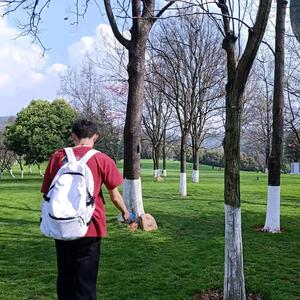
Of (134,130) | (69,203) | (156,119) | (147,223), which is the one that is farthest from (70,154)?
(156,119)

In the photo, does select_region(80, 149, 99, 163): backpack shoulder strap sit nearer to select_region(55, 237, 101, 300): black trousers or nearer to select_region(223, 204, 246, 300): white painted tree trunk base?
select_region(55, 237, 101, 300): black trousers

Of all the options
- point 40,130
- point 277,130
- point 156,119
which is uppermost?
point 156,119

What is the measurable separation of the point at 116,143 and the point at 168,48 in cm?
1757

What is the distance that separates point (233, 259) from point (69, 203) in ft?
6.74

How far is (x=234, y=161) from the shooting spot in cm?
486

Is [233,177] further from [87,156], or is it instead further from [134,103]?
[134,103]

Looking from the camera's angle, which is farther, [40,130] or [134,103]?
[40,130]

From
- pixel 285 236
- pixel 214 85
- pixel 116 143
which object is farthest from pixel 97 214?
pixel 116 143

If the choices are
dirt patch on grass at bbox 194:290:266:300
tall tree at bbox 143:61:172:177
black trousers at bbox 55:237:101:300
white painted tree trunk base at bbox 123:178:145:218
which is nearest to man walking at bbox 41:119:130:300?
black trousers at bbox 55:237:101:300

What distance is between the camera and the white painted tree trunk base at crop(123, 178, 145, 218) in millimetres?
10359

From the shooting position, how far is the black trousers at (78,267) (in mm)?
3867

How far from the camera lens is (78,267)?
12.8 ft

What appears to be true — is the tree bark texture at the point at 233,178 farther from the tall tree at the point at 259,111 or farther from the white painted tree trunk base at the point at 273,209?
the tall tree at the point at 259,111

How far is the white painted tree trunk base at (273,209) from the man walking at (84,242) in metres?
6.40
